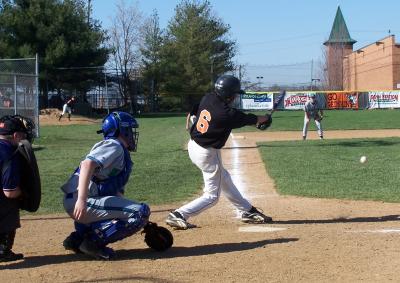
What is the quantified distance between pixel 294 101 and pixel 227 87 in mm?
57262

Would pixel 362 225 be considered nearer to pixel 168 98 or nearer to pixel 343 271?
pixel 343 271

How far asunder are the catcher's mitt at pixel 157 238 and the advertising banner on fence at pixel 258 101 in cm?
5707

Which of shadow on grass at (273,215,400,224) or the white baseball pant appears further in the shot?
shadow on grass at (273,215,400,224)

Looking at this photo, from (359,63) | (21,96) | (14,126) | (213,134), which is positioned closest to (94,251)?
(14,126)

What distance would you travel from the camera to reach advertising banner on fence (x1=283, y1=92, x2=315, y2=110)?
62.5m

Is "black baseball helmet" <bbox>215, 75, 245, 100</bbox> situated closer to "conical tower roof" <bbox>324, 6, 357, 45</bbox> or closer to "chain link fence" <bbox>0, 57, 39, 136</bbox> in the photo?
"chain link fence" <bbox>0, 57, 39, 136</bbox>

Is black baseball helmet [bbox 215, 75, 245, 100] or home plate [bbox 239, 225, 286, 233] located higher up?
black baseball helmet [bbox 215, 75, 245, 100]

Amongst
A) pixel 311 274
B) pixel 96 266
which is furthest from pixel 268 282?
pixel 96 266

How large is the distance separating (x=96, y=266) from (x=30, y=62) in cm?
2140

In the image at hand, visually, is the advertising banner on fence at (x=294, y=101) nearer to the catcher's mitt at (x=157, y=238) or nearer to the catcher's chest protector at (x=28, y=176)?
the catcher's mitt at (x=157, y=238)

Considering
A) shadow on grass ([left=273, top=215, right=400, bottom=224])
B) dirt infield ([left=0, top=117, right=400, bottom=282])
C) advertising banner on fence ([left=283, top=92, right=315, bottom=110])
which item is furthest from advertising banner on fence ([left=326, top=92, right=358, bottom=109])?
shadow on grass ([left=273, top=215, right=400, bottom=224])

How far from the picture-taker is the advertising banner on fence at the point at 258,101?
62625mm

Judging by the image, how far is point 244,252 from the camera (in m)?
5.68

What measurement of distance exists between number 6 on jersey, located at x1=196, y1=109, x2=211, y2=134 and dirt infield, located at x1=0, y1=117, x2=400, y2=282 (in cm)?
118
